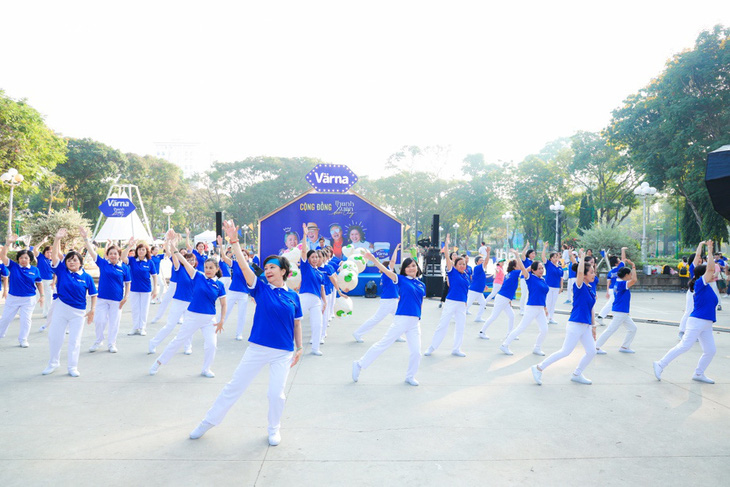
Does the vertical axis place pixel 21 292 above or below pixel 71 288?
below

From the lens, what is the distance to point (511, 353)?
8.04 meters

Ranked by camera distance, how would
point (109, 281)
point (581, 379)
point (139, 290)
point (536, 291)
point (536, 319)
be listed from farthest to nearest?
point (139, 290) → point (536, 319) → point (536, 291) → point (109, 281) → point (581, 379)

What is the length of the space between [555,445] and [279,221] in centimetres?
1487

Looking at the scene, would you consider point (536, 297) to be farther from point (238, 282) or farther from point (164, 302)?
point (164, 302)

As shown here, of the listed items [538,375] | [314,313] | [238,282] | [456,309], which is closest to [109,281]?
[238,282]

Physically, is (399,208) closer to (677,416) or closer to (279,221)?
(279,221)

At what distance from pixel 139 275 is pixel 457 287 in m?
6.05

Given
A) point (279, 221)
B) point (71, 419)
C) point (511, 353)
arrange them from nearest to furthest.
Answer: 1. point (71, 419)
2. point (511, 353)
3. point (279, 221)

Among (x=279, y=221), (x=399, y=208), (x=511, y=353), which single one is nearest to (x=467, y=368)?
(x=511, y=353)

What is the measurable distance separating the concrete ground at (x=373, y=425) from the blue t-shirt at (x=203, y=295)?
93 centimetres

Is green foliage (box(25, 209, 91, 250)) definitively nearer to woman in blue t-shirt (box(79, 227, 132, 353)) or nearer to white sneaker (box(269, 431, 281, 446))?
woman in blue t-shirt (box(79, 227, 132, 353))

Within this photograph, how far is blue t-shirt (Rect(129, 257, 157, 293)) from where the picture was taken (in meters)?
9.10

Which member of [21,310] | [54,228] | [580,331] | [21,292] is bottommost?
[21,310]

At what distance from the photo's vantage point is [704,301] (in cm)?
641
